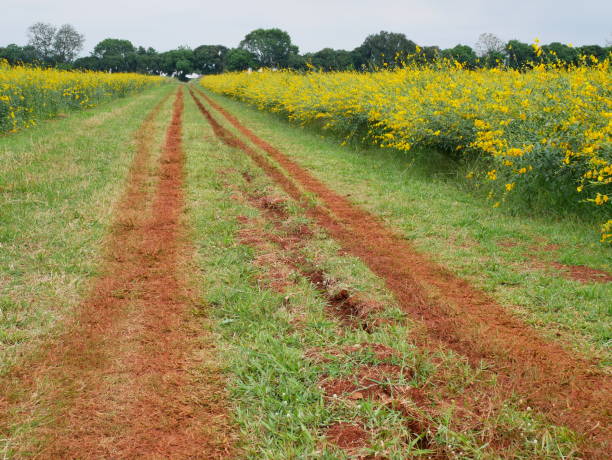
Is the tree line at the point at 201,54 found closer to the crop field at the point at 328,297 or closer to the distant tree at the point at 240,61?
the distant tree at the point at 240,61

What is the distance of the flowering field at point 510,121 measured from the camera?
572 cm

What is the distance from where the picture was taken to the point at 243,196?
6.89m

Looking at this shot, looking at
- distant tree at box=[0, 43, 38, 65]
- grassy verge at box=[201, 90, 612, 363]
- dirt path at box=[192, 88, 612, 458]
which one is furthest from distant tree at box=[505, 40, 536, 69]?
distant tree at box=[0, 43, 38, 65]

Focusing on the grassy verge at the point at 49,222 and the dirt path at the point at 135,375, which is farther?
the grassy verge at the point at 49,222

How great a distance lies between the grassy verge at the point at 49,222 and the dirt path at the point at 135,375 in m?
0.24

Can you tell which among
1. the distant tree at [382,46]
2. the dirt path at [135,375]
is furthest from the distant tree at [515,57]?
the distant tree at [382,46]

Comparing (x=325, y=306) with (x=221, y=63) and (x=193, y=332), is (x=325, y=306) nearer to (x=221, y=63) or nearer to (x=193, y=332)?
(x=193, y=332)

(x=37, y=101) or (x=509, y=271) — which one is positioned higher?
(x=37, y=101)

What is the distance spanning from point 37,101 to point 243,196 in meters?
Result: 10.4

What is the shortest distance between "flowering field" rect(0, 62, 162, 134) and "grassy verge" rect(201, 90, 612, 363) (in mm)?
7793

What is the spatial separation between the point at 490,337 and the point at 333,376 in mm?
1240

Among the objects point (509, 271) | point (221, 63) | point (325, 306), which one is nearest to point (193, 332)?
point (325, 306)

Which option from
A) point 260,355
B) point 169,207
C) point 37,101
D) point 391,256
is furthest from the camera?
point 37,101

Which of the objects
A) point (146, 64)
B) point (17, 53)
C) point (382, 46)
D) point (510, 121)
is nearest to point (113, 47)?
point (146, 64)
